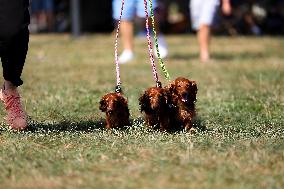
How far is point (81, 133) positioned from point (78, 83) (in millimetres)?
4265

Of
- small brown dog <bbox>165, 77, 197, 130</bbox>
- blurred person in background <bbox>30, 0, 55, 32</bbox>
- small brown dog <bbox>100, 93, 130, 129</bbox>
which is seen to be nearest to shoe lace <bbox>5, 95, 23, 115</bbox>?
small brown dog <bbox>100, 93, 130, 129</bbox>

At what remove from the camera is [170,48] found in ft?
58.5

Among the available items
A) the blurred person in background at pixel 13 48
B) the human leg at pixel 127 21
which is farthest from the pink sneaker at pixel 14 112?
the human leg at pixel 127 21

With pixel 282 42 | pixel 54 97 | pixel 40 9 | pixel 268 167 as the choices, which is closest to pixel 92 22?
pixel 40 9

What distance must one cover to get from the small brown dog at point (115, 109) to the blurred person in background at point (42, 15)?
1836cm

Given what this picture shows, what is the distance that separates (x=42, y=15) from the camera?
83.7ft

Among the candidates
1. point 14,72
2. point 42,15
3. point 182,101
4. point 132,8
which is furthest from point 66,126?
point 42,15

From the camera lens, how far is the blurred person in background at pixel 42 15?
24391mm

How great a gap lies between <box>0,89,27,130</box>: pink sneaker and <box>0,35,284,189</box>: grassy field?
98 millimetres

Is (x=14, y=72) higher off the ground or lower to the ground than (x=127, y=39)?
higher

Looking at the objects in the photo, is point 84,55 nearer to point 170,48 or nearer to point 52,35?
point 170,48

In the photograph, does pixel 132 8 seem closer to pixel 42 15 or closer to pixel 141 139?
pixel 141 139

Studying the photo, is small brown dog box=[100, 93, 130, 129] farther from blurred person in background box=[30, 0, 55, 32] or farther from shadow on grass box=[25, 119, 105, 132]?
blurred person in background box=[30, 0, 55, 32]

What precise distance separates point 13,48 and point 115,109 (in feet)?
3.33
